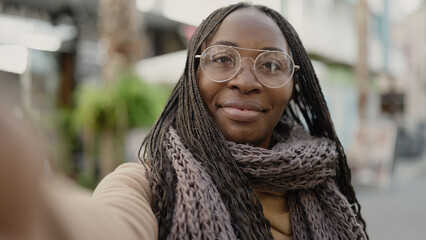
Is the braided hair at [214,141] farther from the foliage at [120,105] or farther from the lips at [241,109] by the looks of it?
the foliage at [120,105]

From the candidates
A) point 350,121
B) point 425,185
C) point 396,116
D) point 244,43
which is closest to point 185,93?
point 244,43

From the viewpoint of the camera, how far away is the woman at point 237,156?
1247 millimetres

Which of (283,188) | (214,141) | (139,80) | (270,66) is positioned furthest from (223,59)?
(139,80)

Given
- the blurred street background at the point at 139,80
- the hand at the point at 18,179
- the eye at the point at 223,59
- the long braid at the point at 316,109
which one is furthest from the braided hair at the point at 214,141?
the hand at the point at 18,179

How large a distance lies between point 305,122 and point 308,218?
536 millimetres

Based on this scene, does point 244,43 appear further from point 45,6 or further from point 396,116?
point 396,116

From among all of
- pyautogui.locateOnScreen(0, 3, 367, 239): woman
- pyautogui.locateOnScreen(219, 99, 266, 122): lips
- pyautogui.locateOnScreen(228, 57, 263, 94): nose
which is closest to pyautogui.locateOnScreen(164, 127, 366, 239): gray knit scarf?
pyautogui.locateOnScreen(0, 3, 367, 239): woman

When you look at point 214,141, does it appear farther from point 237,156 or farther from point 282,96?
point 282,96

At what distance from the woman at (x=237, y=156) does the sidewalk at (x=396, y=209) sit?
14.7ft

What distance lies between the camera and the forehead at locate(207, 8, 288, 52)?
1.45m

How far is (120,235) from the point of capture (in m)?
0.92

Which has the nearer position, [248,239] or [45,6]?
[248,239]

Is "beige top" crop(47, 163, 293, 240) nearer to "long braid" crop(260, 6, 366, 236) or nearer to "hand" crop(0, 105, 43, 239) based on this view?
"hand" crop(0, 105, 43, 239)

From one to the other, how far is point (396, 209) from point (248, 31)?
22.7 ft
